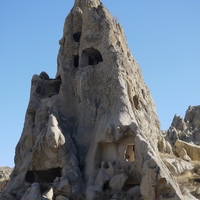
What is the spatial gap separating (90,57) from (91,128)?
13.8 ft

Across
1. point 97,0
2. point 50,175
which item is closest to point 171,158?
point 50,175

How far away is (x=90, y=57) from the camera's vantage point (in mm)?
18641

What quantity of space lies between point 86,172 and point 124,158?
1.69 metres

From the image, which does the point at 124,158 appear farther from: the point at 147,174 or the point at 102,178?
the point at 147,174

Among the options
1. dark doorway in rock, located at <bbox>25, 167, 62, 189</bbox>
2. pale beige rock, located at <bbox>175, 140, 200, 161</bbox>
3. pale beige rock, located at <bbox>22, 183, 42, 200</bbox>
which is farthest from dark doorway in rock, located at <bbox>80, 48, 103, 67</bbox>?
pale beige rock, located at <bbox>175, 140, 200, 161</bbox>

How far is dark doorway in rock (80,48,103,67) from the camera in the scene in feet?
59.4

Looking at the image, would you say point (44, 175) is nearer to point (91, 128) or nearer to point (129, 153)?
point (91, 128)

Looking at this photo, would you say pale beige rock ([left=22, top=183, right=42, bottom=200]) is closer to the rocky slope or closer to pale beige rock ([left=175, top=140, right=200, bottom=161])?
the rocky slope

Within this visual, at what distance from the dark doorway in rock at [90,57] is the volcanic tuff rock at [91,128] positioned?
0.05 m

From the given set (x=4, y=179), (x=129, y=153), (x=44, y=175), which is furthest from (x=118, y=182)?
(x=4, y=179)

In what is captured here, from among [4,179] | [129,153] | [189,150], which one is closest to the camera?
[129,153]

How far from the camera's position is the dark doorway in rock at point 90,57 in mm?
18094

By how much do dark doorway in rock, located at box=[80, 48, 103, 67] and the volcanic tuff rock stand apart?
Result: 0.05m

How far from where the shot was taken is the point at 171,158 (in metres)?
19.4
